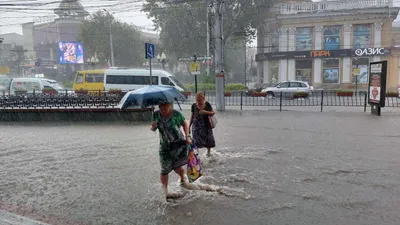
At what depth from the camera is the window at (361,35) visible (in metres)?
34.8

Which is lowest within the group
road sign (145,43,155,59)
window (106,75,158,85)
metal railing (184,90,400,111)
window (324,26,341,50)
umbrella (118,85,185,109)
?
metal railing (184,90,400,111)

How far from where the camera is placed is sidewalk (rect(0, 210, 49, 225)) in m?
4.34

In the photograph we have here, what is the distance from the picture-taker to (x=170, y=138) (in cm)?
499

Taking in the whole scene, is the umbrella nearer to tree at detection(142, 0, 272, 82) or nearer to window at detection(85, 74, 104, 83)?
window at detection(85, 74, 104, 83)

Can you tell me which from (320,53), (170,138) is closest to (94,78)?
(320,53)

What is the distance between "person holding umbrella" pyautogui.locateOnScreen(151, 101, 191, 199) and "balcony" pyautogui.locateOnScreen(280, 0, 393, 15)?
34.1 meters

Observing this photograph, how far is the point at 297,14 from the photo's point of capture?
1409 inches

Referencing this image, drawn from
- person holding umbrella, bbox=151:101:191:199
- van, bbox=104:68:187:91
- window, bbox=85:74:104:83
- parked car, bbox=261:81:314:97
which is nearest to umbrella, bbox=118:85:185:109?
person holding umbrella, bbox=151:101:191:199

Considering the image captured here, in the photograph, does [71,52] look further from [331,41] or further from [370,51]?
[370,51]

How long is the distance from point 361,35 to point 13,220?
36793 mm

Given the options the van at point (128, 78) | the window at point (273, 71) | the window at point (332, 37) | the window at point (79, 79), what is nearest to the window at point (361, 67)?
the window at point (332, 37)

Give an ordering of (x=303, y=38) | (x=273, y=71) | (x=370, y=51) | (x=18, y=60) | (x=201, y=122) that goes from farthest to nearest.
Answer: (x=18, y=60), (x=273, y=71), (x=303, y=38), (x=370, y=51), (x=201, y=122)

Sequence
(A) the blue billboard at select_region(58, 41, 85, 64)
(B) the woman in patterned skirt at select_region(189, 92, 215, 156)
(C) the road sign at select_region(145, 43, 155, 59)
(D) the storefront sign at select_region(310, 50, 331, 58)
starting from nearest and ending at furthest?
(B) the woman in patterned skirt at select_region(189, 92, 215, 156) → (C) the road sign at select_region(145, 43, 155, 59) → (D) the storefront sign at select_region(310, 50, 331, 58) → (A) the blue billboard at select_region(58, 41, 85, 64)

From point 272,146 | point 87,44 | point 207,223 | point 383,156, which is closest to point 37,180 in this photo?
point 207,223
